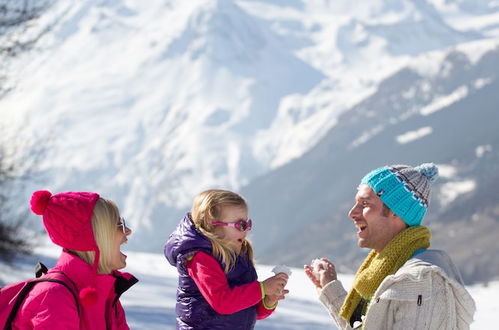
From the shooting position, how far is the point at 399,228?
4250mm

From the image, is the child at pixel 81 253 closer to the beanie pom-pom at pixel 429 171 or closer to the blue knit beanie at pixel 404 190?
the blue knit beanie at pixel 404 190

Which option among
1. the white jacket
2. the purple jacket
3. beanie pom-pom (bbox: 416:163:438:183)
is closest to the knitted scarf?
the white jacket

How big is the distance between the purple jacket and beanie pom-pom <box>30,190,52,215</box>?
2.67 feet

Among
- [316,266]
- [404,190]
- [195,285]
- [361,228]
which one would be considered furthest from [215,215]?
[404,190]

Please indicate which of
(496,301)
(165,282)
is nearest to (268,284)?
(496,301)

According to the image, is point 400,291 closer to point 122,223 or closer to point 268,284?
point 268,284

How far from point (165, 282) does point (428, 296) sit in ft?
40.4

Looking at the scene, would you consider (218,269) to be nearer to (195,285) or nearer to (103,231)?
(195,285)

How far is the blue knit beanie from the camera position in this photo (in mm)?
4184

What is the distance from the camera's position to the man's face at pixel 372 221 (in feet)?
14.0

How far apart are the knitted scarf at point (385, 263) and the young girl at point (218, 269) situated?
0.52m

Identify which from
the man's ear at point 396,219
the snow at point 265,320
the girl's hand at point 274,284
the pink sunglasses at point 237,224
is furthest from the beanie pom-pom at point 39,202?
the snow at point 265,320

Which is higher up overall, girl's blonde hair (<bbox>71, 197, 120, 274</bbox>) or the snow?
girl's blonde hair (<bbox>71, 197, 120, 274</bbox>)

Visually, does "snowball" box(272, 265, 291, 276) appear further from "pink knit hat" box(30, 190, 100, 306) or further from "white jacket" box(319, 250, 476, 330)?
"pink knit hat" box(30, 190, 100, 306)
